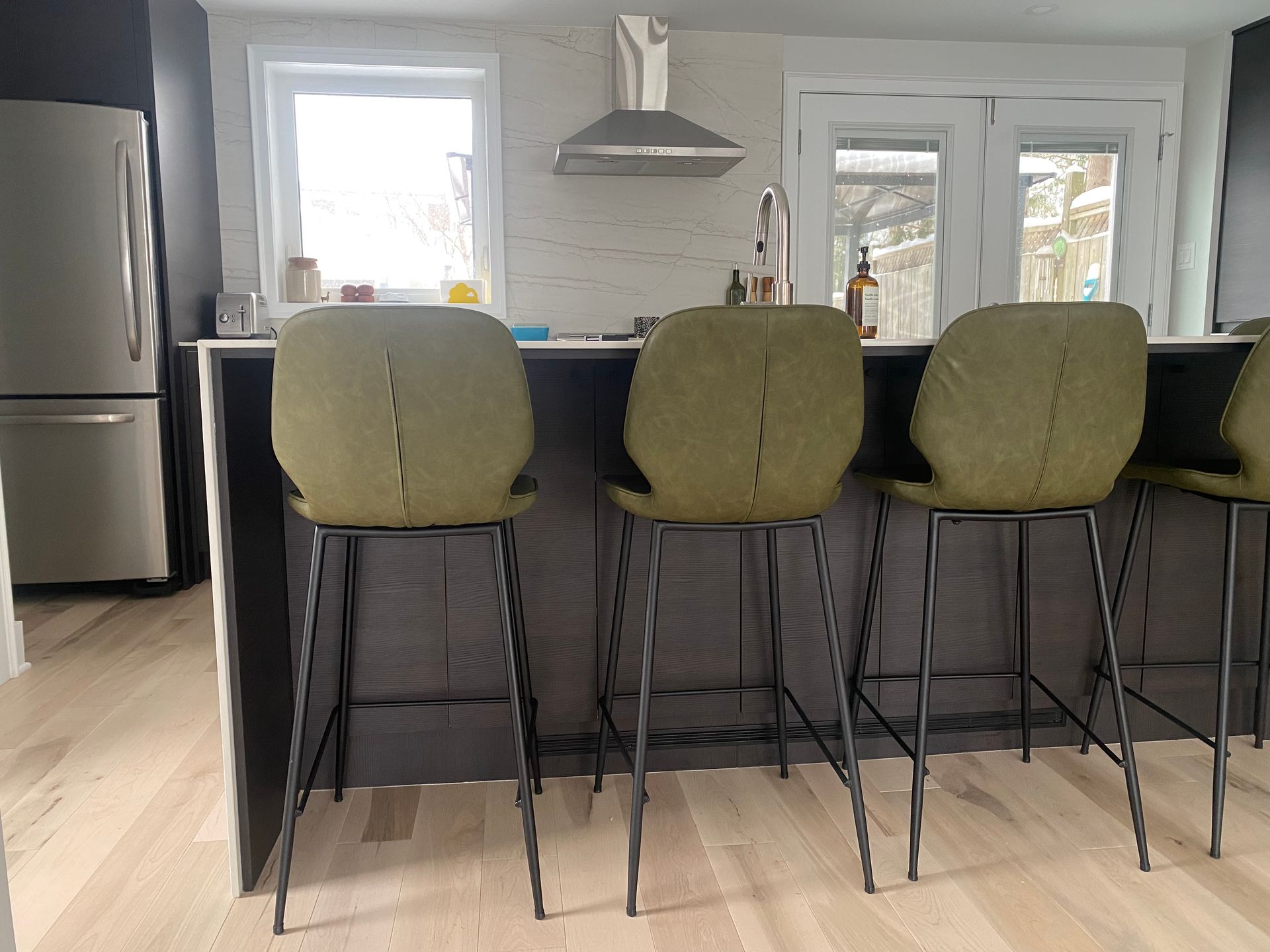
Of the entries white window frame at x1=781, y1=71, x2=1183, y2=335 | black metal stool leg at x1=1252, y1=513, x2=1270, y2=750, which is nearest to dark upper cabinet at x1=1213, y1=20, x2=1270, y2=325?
white window frame at x1=781, y1=71, x2=1183, y2=335

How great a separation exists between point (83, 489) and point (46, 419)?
29 cm

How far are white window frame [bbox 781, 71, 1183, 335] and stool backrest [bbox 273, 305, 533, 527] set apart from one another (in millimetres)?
3032

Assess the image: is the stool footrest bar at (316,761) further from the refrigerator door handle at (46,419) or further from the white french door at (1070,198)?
the white french door at (1070,198)

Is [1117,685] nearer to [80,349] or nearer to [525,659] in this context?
[525,659]

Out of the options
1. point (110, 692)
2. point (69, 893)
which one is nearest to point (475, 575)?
point (69, 893)

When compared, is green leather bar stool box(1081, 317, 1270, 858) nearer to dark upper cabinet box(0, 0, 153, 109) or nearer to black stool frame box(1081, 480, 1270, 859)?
black stool frame box(1081, 480, 1270, 859)

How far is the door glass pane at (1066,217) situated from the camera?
4.25 m

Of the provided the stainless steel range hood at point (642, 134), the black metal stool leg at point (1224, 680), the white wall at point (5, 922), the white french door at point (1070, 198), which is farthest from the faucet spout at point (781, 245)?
the white french door at point (1070, 198)

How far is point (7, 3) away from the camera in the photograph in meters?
3.23

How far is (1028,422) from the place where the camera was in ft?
4.92

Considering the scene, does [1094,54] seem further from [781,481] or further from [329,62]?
[781,481]

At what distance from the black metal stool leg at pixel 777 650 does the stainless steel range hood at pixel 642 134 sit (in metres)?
2.22

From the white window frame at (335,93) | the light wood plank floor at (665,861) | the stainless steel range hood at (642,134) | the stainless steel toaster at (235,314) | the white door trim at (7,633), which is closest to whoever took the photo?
the light wood plank floor at (665,861)

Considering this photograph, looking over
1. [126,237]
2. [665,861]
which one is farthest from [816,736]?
[126,237]
